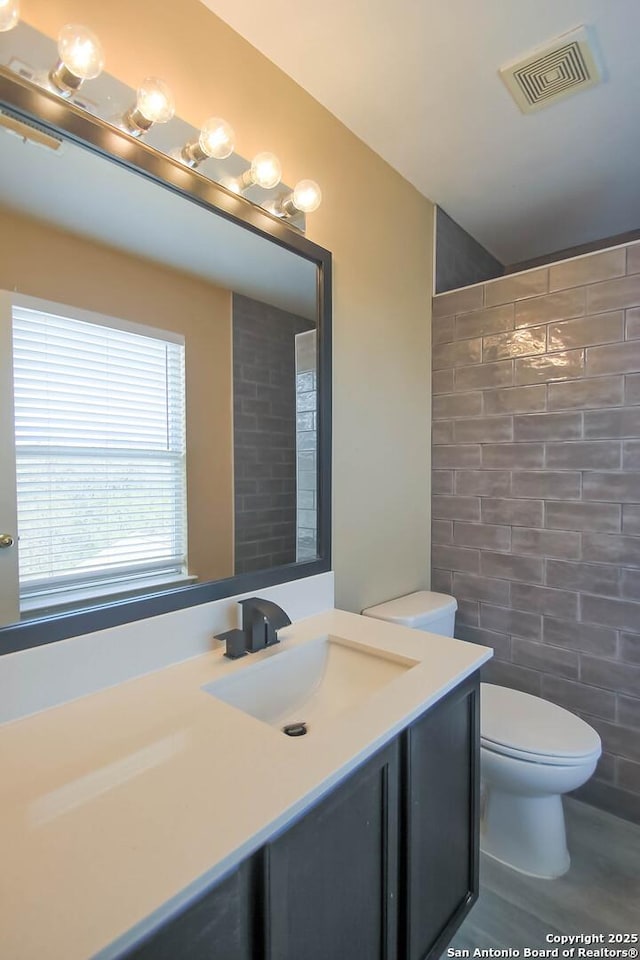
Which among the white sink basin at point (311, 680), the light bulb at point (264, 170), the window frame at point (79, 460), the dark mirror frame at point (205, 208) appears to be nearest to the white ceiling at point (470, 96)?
the light bulb at point (264, 170)

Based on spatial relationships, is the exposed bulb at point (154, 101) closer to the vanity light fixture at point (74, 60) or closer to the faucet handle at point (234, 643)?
the vanity light fixture at point (74, 60)

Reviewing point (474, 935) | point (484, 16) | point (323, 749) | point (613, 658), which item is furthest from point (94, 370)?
point (613, 658)

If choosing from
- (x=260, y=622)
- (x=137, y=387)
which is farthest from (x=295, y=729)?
(x=137, y=387)

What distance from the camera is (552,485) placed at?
1.88 meters

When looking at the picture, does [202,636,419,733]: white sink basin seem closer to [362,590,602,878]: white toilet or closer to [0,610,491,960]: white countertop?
[0,610,491,960]: white countertop

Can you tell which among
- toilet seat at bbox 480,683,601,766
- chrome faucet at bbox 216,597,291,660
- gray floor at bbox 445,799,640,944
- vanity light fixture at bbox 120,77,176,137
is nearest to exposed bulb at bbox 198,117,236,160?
vanity light fixture at bbox 120,77,176,137

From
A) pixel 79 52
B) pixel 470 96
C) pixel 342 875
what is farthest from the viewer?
pixel 470 96

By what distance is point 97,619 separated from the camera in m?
1.00

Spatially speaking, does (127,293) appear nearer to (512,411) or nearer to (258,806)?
(258,806)

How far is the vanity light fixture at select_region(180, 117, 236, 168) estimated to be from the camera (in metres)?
1.14

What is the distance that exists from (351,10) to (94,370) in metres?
1.21

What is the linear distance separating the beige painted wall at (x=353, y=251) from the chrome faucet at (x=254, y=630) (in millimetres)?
499

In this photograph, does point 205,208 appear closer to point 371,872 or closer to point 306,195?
point 306,195

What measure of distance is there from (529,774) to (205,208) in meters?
1.88
